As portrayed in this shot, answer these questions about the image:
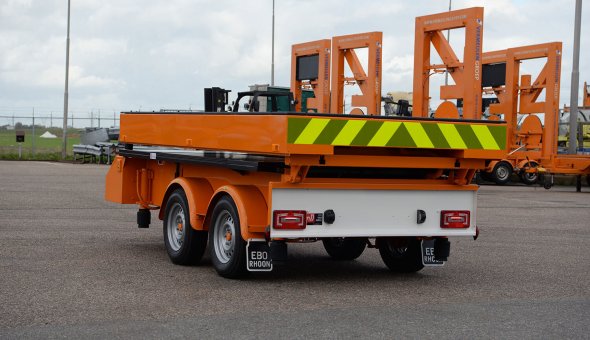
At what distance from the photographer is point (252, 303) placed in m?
8.32

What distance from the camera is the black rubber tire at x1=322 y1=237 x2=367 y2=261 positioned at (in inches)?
449

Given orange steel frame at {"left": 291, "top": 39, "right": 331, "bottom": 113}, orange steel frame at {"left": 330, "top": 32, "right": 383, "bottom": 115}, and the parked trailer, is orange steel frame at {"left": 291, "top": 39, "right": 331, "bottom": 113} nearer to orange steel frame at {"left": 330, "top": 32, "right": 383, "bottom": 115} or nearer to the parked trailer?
orange steel frame at {"left": 330, "top": 32, "right": 383, "bottom": 115}

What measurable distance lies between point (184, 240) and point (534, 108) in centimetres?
2217

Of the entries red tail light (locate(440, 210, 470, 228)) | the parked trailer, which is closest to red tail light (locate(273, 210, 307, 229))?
the parked trailer

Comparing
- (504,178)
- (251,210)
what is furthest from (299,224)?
→ (504,178)

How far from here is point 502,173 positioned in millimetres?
29969

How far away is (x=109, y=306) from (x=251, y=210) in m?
1.87

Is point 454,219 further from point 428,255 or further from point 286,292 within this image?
point 286,292

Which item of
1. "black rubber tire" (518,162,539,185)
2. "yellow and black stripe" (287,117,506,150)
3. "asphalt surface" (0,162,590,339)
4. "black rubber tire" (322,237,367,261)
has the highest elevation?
"yellow and black stripe" (287,117,506,150)

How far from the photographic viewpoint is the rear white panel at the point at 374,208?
913 centimetres

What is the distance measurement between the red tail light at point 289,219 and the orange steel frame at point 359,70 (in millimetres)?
18943

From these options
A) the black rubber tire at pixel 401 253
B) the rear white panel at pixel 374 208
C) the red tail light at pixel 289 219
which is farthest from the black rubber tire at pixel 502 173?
the red tail light at pixel 289 219

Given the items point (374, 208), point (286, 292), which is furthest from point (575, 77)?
point (286, 292)

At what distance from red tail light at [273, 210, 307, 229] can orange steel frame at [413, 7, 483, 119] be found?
15817 mm
